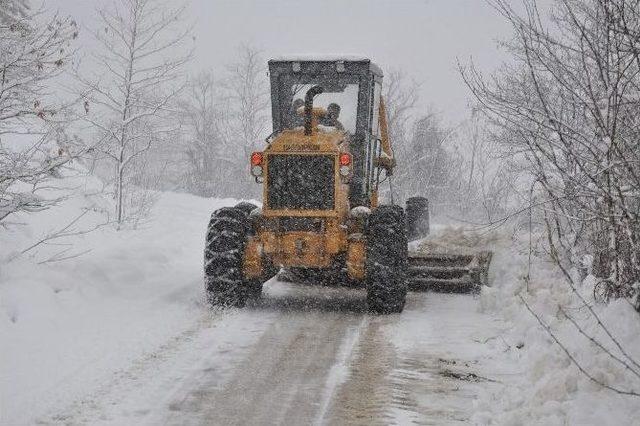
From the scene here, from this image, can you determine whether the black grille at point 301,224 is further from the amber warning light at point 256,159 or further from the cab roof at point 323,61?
the cab roof at point 323,61

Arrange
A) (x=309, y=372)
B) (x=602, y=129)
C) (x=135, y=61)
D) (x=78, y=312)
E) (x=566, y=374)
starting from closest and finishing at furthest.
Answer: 1. (x=602, y=129)
2. (x=566, y=374)
3. (x=309, y=372)
4. (x=78, y=312)
5. (x=135, y=61)

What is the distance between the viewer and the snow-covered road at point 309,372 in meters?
5.09

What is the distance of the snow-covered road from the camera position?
509cm

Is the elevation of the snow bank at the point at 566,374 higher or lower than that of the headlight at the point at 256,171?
lower

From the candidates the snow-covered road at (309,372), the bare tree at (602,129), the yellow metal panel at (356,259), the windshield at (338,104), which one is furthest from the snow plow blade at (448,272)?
the bare tree at (602,129)

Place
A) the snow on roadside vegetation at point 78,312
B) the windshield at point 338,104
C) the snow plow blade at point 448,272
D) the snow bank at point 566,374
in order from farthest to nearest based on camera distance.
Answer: the snow plow blade at point 448,272
the windshield at point 338,104
the snow on roadside vegetation at point 78,312
the snow bank at point 566,374

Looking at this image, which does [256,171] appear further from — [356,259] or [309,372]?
[309,372]

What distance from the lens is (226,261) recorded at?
8727mm

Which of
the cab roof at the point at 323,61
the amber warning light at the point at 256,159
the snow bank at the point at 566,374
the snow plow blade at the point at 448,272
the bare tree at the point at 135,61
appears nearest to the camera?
the snow bank at the point at 566,374

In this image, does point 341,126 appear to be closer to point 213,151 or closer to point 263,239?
point 263,239

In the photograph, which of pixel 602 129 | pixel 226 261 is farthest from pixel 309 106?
pixel 602 129

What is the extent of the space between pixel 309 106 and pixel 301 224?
1404mm

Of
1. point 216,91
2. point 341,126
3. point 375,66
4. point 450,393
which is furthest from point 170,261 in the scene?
point 216,91

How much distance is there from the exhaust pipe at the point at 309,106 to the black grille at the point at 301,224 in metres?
1.05
